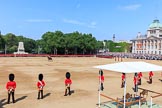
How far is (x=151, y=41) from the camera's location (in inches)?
5335

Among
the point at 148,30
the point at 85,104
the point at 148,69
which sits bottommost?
the point at 85,104

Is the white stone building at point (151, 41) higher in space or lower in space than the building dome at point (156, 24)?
→ lower

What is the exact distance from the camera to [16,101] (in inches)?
561

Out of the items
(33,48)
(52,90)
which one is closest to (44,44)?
(33,48)

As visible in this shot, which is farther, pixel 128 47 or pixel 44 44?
pixel 128 47

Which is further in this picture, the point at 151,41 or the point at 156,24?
the point at 156,24

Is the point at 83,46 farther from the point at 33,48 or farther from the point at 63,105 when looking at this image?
the point at 63,105

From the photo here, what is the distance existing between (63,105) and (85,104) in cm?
131

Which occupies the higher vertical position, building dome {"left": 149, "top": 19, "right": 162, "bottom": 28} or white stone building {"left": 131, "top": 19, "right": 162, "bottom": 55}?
building dome {"left": 149, "top": 19, "right": 162, "bottom": 28}

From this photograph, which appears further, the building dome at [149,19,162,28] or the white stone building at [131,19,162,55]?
the building dome at [149,19,162,28]

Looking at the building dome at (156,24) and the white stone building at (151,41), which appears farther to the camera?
the building dome at (156,24)

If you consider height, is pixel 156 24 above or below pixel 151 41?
above

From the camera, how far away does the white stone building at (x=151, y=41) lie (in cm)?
13000

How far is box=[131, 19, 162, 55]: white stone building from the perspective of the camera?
130 meters
